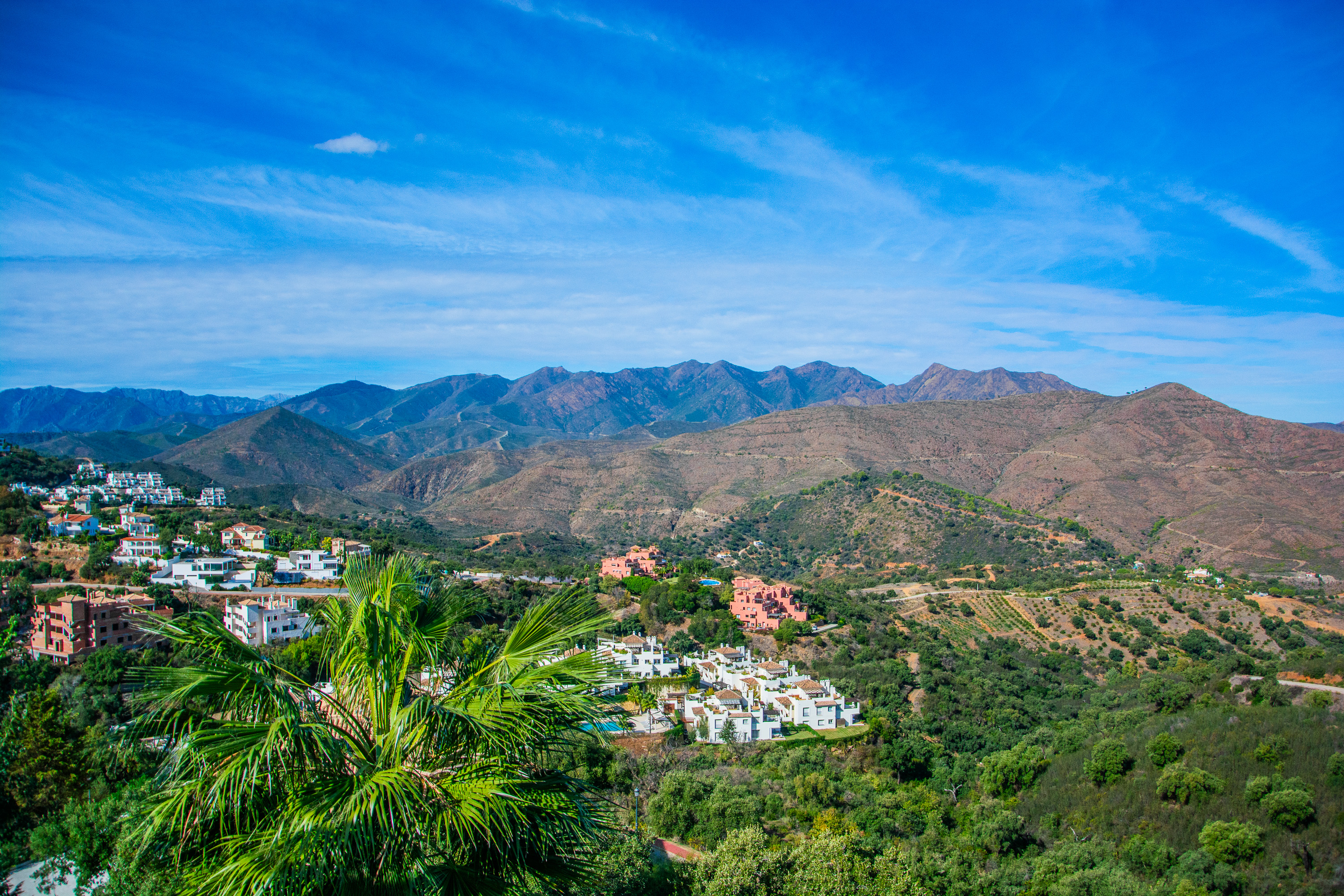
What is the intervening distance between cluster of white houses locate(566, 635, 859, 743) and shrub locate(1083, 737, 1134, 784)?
9392mm

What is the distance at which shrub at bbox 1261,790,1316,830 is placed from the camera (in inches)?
629

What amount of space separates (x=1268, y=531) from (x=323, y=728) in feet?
239

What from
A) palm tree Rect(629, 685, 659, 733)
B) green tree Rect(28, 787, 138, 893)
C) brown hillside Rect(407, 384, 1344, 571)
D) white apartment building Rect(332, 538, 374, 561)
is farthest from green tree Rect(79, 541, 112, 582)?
brown hillside Rect(407, 384, 1344, 571)

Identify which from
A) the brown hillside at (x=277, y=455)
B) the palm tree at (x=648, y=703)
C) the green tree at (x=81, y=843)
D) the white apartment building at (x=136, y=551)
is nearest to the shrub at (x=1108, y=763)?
the palm tree at (x=648, y=703)

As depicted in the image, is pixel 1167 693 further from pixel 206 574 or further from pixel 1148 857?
pixel 206 574

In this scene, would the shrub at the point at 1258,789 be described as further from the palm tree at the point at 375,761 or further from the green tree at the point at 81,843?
the green tree at the point at 81,843

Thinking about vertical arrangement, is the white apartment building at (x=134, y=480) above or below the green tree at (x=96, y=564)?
above

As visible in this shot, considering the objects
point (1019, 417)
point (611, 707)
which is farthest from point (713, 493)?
point (611, 707)

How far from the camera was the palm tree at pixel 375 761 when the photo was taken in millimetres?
3312

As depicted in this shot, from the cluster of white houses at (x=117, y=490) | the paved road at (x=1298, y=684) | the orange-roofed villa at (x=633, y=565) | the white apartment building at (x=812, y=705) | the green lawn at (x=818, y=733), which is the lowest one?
the green lawn at (x=818, y=733)

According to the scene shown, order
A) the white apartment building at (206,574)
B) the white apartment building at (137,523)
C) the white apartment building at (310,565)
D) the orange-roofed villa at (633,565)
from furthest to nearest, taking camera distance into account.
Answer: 1. the orange-roofed villa at (633,565)
2. the white apartment building at (137,523)
3. the white apartment building at (310,565)
4. the white apartment building at (206,574)

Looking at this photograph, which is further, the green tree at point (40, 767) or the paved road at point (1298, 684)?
the paved road at point (1298, 684)

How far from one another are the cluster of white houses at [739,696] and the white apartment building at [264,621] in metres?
12.5

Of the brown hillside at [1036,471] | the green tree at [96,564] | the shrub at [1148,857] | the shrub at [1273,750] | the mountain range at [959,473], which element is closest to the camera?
the shrub at [1148,857]
